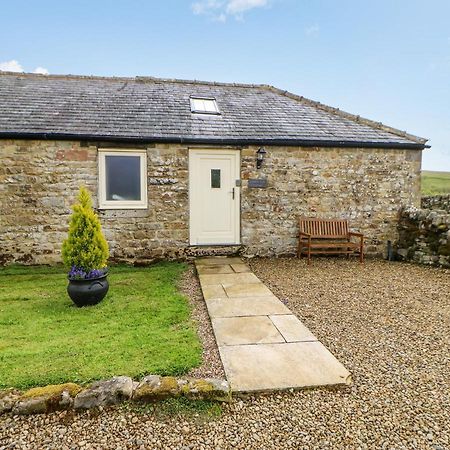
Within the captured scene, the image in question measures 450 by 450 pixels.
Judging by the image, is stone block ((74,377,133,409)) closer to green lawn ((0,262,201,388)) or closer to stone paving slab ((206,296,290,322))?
green lawn ((0,262,201,388))

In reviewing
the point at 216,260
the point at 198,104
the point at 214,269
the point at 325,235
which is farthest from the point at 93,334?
the point at 198,104

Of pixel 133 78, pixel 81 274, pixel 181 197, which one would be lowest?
pixel 81 274

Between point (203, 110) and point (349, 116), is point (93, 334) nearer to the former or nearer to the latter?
point (203, 110)

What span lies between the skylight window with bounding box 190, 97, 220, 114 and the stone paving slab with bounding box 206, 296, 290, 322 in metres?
5.21

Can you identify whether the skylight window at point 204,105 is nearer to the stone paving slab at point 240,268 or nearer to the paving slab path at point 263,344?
the stone paving slab at point 240,268

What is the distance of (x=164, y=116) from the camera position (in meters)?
7.27

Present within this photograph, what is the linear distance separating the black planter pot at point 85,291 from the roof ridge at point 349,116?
297 inches

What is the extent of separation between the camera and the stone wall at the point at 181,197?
20.9 ft

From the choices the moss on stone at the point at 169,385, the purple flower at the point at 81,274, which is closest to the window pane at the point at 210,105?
the purple flower at the point at 81,274

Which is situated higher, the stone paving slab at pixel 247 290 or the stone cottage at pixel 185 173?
the stone cottage at pixel 185 173

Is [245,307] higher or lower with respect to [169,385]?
lower

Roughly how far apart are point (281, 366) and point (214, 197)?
4840 millimetres

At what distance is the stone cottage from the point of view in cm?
639

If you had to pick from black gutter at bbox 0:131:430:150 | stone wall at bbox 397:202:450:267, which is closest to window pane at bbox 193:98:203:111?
black gutter at bbox 0:131:430:150
